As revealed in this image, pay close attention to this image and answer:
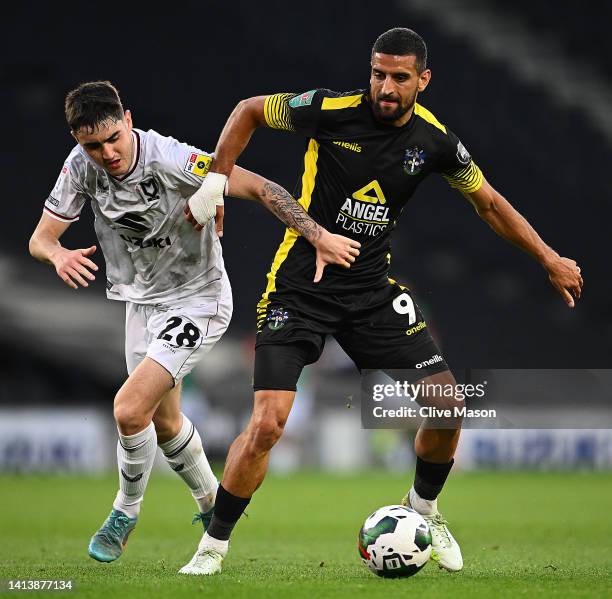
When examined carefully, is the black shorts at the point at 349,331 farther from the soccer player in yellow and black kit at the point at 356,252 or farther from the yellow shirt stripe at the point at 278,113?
the yellow shirt stripe at the point at 278,113

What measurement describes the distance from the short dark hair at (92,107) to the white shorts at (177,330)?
3.58ft

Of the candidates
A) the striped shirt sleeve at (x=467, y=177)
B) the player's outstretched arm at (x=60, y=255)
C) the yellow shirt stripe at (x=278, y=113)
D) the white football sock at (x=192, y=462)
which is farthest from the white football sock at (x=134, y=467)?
the striped shirt sleeve at (x=467, y=177)

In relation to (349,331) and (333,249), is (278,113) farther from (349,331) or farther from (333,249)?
(349,331)

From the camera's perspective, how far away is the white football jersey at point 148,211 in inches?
221

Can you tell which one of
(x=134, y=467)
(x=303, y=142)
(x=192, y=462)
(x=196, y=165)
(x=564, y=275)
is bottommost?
(x=303, y=142)

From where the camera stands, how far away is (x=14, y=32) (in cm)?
1742

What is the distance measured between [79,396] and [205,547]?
14351 mm

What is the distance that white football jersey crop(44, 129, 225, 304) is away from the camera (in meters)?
5.62

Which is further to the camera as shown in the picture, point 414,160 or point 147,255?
→ point 147,255

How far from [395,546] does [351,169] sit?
178 cm

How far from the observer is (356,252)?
5.30 m

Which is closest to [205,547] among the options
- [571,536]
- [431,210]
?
[571,536]

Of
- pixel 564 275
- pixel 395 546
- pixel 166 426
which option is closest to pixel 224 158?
pixel 166 426

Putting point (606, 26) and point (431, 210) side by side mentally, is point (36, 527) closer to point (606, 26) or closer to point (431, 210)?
point (431, 210)
